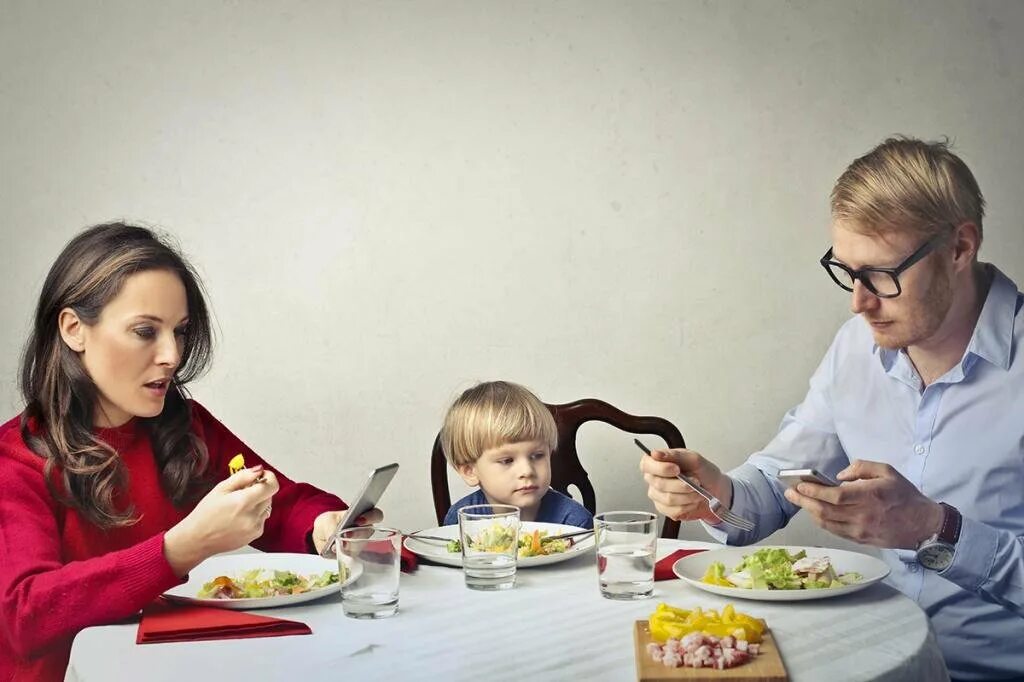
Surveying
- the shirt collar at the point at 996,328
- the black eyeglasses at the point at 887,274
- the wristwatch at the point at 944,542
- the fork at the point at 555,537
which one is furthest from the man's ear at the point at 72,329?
the shirt collar at the point at 996,328

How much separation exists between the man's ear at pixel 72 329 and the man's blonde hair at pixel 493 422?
0.99 meters

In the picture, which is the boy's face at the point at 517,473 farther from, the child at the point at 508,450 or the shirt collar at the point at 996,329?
the shirt collar at the point at 996,329

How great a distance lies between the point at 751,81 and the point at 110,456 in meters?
1.99

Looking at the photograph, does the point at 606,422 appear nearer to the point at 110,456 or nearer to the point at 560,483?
the point at 560,483

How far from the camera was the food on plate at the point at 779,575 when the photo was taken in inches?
64.8

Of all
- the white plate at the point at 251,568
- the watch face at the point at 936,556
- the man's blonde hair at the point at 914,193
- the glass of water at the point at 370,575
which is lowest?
the watch face at the point at 936,556

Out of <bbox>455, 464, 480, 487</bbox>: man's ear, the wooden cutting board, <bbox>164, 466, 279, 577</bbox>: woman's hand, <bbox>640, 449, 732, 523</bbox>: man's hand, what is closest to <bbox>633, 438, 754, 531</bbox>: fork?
<bbox>640, 449, 732, 523</bbox>: man's hand

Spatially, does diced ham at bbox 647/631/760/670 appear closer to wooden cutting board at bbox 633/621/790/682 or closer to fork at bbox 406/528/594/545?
wooden cutting board at bbox 633/621/790/682

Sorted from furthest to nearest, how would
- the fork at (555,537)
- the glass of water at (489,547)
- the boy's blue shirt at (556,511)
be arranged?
the boy's blue shirt at (556,511) → the fork at (555,537) → the glass of water at (489,547)

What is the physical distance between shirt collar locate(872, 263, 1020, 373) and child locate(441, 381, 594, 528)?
0.93 metres

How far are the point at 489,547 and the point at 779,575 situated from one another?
44 centimetres

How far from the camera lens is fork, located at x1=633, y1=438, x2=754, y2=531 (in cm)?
191

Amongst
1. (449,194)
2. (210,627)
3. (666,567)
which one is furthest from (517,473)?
(210,627)

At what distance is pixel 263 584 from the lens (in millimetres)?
1729
